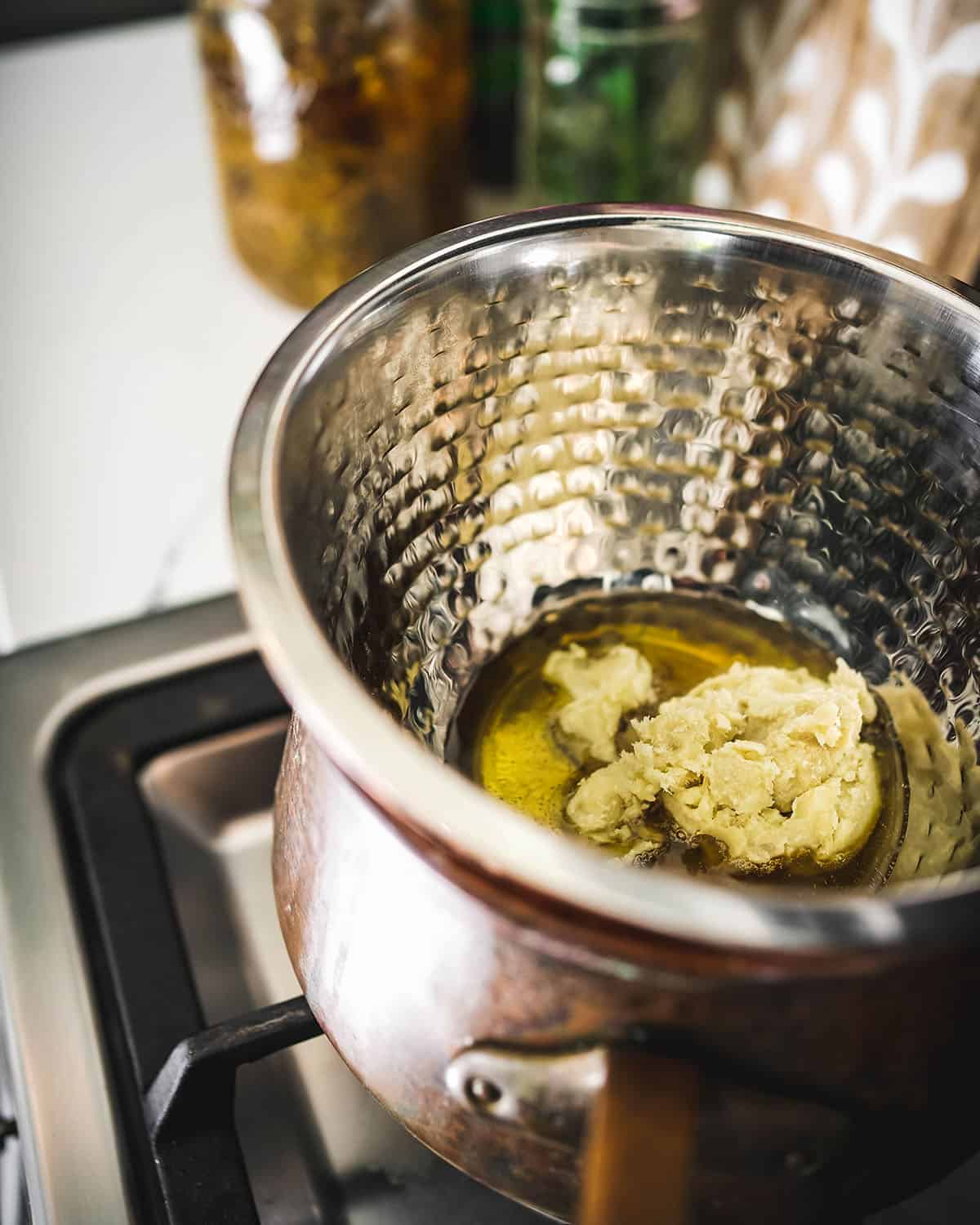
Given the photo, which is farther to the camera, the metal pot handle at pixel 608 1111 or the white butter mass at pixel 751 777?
the white butter mass at pixel 751 777

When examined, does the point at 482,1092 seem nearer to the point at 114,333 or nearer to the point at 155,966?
the point at 155,966

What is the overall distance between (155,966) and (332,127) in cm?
43

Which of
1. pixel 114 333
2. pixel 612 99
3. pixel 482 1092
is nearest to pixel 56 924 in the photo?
pixel 482 1092

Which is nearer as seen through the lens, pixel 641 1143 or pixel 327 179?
pixel 641 1143

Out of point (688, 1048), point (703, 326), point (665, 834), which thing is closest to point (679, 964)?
point (688, 1048)

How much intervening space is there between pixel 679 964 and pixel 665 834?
15cm

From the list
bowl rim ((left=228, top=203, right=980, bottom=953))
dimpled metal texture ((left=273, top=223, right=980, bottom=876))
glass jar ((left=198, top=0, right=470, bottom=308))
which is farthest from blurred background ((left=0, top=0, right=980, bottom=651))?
bowl rim ((left=228, top=203, right=980, bottom=953))

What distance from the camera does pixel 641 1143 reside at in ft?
0.72

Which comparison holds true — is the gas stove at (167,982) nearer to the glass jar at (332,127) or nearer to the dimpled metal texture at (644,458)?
the dimpled metal texture at (644,458)

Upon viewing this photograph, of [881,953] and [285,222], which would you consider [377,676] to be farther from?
[285,222]

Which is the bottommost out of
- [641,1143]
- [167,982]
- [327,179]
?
[167,982]

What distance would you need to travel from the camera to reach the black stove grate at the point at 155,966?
0.34 m

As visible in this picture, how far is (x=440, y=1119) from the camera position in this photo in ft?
0.90

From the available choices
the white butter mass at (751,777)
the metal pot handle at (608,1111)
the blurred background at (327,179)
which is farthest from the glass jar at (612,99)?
the metal pot handle at (608,1111)
